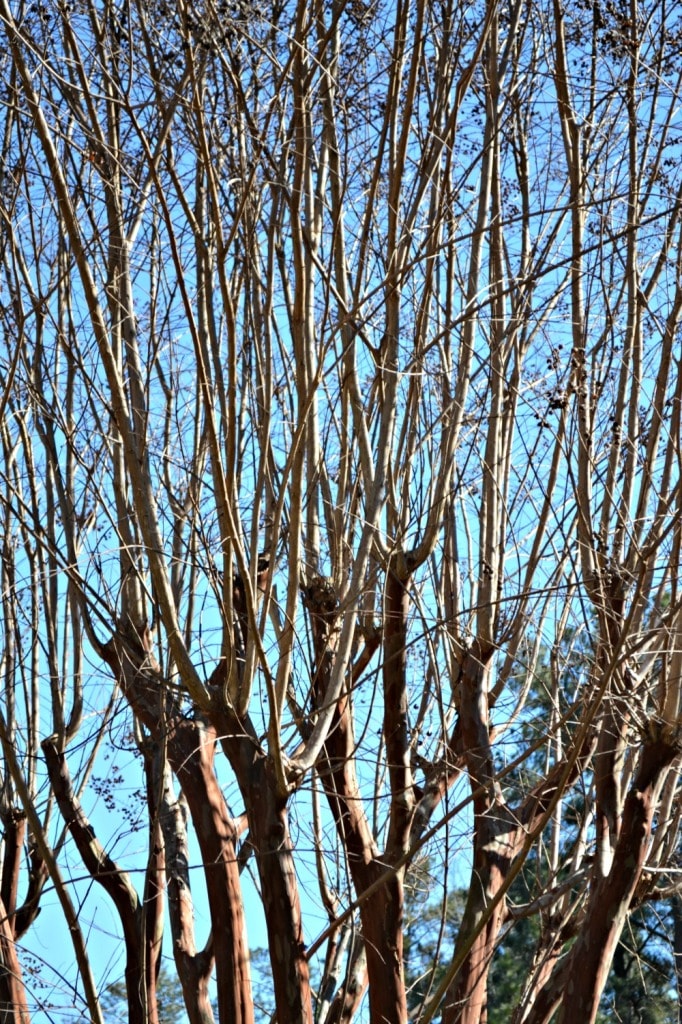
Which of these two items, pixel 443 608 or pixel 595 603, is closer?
pixel 595 603

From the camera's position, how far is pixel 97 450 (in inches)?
194

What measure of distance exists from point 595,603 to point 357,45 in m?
2.37

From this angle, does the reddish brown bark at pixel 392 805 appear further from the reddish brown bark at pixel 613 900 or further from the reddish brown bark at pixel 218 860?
the reddish brown bark at pixel 613 900

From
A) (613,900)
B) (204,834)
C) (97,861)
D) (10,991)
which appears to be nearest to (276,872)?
(204,834)

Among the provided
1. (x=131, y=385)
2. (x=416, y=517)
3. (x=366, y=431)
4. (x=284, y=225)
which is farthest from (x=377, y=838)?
(x=284, y=225)

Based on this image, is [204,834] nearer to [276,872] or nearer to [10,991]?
[276,872]

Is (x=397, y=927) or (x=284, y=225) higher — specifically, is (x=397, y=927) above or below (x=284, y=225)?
below

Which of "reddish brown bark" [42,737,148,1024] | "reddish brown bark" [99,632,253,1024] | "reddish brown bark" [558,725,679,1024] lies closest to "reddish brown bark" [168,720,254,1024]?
"reddish brown bark" [99,632,253,1024]

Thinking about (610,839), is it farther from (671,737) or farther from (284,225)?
(284,225)

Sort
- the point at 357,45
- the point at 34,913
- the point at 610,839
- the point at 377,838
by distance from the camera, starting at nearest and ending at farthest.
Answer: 1. the point at 610,839
2. the point at 357,45
3. the point at 377,838
4. the point at 34,913

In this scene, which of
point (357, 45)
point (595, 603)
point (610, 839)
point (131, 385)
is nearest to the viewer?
point (595, 603)

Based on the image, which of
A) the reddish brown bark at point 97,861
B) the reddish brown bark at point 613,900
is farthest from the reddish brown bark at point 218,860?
the reddish brown bark at point 97,861

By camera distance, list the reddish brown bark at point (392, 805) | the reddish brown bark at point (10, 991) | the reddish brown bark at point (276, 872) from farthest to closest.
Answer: the reddish brown bark at point (10, 991) < the reddish brown bark at point (392, 805) < the reddish brown bark at point (276, 872)

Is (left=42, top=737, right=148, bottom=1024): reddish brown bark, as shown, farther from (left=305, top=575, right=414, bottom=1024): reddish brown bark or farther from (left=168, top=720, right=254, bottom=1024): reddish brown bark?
(left=305, top=575, right=414, bottom=1024): reddish brown bark
